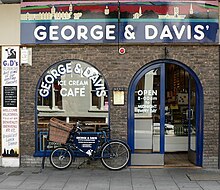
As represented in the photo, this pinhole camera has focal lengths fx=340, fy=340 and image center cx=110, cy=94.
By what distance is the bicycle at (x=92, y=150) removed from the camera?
826cm

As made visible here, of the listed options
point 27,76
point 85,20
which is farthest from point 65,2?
point 27,76

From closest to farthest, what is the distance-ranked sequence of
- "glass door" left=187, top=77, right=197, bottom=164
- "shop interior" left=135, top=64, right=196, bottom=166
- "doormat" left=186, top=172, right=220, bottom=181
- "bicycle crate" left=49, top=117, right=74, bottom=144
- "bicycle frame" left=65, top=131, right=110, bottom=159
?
"doormat" left=186, top=172, right=220, bottom=181 < "bicycle crate" left=49, top=117, right=74, bottom=144 < "bicycle frame" left=65, top=131, right=110, bottom=159 < "shop interior" left=135, top=64, right=196, bottom=166 < "glass door" left=187, top=77, right=197, bottom=164

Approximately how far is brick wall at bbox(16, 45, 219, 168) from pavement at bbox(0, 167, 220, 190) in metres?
0.69

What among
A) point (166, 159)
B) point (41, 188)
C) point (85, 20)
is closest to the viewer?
point (41, 188)

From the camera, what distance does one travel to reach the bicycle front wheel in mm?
8242

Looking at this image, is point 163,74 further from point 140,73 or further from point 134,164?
point 134,164

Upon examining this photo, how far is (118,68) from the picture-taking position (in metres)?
8.57

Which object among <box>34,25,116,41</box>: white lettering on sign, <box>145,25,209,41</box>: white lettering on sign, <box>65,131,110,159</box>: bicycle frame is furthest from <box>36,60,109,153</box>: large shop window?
<box>145,25,209,41</box>: white lettering on sign

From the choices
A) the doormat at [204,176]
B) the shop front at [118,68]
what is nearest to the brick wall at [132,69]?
the shop front at [118,68]

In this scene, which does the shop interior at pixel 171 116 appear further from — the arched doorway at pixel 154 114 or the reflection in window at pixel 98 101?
the reflection in window at pixel 98 101

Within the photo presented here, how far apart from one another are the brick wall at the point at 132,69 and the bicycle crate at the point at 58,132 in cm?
70

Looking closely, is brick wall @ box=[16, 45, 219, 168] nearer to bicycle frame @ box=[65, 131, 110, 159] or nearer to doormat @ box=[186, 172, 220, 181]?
bicycle frame @ box=[65, 131, 110, 159]

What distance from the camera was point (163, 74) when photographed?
8641mm

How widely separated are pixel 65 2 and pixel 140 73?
260 cm
